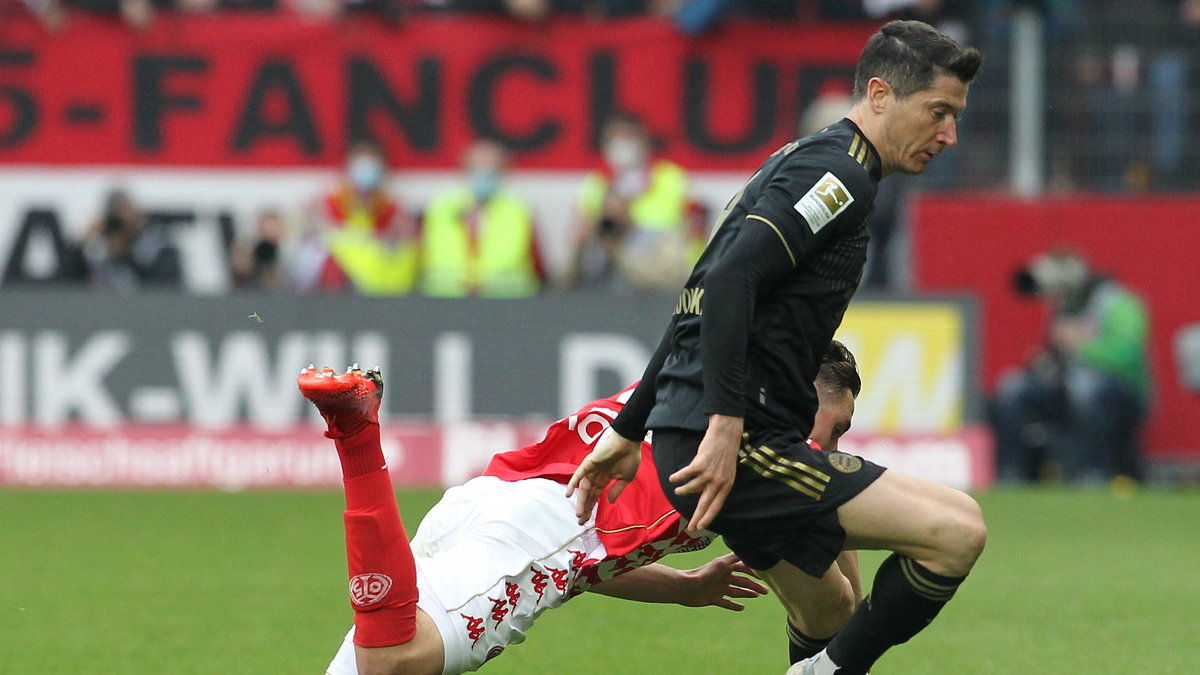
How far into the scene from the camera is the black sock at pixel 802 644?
17.1 ft

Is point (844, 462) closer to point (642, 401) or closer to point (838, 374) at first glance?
point (642, 401)

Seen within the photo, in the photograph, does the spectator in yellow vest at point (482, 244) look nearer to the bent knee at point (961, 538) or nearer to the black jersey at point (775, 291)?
the black jersey at point (775, 291)

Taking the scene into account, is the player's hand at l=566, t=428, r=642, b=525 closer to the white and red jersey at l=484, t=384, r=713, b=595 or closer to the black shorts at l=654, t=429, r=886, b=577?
the white and red jersey at l=484, t=384, r=713, b=595

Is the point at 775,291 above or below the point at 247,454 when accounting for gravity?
above

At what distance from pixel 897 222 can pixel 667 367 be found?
1000cm

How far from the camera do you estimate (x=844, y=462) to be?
454 cm

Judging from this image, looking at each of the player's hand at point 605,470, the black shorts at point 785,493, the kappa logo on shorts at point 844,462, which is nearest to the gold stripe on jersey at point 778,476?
the black shorts at point 785,493

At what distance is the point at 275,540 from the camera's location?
390 inches

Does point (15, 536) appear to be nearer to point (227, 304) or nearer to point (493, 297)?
point (227, 304)

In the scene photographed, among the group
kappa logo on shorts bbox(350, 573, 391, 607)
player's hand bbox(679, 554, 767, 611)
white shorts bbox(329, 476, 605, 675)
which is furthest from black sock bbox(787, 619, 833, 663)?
kappa logo on shorts bbox(350, 573, 391, 607)

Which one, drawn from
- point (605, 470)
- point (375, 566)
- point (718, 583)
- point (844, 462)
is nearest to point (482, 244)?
point (718, 583)

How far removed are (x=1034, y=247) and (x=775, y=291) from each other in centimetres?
1026

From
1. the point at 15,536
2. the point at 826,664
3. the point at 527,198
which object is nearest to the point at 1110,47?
the point at 527,198

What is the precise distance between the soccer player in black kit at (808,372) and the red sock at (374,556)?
794 mm
